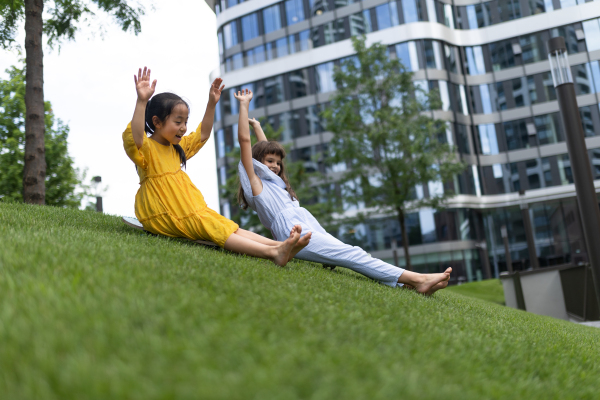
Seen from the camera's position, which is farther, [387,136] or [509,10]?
[509,10]

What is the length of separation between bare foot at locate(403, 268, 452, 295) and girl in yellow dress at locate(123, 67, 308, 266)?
1458 millimetres

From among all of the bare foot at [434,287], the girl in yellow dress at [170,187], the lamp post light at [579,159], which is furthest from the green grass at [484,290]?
the girl in yellow dress at [170,187]

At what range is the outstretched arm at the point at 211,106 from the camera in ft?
16.7

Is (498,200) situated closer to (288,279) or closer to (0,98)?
(0,98)

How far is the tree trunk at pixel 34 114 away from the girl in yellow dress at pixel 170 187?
4738mm

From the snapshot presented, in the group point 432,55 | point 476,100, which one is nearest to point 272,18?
point 432,55

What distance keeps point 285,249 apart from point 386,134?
12819mm

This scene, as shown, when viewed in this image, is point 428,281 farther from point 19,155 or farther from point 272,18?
point 272,18

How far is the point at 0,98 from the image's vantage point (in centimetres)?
2000

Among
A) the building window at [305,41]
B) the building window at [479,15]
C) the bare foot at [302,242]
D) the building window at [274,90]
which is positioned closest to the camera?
the bare foot at [302,242]

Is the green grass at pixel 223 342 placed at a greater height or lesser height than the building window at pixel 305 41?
lesser

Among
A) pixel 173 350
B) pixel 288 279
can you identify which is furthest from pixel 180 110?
pixel 173 350

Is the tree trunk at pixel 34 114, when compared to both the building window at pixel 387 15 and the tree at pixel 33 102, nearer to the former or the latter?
the tree at pixel 33 102

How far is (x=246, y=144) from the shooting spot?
16.1 feet
